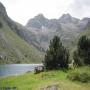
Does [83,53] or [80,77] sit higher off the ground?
[83,53]

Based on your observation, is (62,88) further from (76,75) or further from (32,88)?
(76,75)

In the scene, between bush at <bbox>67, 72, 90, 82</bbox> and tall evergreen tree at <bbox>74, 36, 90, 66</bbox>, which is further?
tall evergreen tree at <bbox>74, 36, 90, 66</bbox>

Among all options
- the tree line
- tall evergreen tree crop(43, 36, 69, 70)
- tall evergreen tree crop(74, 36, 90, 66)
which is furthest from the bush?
tall evergreen tree crop(74, 36, 90, 66)

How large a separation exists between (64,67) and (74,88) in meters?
34.5

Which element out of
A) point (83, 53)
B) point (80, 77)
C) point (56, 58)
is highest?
point (83, 53)

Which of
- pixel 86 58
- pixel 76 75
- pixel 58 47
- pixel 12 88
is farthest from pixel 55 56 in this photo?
pixel 12 88

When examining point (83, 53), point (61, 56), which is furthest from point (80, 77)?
point (83, 53)

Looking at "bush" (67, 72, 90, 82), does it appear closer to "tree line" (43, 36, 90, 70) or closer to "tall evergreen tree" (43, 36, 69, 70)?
"tree line" (43, 36, 90, 70)

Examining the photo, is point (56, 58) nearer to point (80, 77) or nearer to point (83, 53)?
point (83, 53)

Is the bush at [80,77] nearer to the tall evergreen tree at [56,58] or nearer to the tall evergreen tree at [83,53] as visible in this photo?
the tall evergreen tree at [56,58]

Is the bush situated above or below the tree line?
below

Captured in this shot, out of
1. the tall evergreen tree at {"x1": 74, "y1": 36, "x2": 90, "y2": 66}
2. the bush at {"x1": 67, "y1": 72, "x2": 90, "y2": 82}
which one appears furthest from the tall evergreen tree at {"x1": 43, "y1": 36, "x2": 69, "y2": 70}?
the bush at {"x1": 67, "y1": 72, "x2": 90, "y2": 82}

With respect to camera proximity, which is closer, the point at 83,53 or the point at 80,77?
the point at 80,77

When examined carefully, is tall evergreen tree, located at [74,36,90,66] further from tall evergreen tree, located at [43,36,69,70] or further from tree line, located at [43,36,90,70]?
tall evergreen tree, located at [43,36,69,70]
